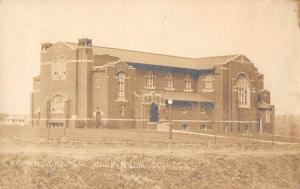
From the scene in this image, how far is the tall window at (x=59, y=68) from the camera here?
10.1m

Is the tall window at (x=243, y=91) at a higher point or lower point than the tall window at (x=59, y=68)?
lower

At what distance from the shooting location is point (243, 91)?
9906 millimetres

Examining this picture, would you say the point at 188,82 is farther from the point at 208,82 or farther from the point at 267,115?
the point at 267,115

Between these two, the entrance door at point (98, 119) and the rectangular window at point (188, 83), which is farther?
the rectangular window at point (188, 83)

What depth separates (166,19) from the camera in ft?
30.1

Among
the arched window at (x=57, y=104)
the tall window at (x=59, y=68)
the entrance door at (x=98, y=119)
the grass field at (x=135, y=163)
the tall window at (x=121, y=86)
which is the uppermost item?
the tall window at (x=59, y=68)

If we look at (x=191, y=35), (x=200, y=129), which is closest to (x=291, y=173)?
(x=200, y=129)

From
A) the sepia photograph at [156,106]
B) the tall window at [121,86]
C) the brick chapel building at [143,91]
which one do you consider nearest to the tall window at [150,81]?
the brick chapel building at [143,91]

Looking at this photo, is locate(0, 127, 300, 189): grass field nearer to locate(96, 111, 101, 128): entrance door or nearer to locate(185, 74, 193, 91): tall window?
locate(96, 111, 101, 128): entrance door

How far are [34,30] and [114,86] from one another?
1793 mm

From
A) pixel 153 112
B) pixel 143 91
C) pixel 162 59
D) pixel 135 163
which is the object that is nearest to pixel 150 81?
pixel 143 91

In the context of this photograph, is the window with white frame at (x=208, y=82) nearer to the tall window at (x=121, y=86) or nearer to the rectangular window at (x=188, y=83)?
the rectangular window at (x=188, y=83)

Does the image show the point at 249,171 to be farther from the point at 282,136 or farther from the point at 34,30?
the point at 34,30

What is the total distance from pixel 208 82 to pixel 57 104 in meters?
2.10
